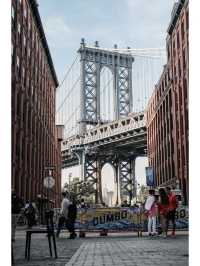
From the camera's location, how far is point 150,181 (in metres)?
29.6

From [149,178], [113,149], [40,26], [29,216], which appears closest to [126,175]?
[113,149]

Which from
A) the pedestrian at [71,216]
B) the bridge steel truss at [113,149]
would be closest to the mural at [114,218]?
the pedestrian at [71,216]

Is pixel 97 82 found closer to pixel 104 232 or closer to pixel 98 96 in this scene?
pixel 98 96

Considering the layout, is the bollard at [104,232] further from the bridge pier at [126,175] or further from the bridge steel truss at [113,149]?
the bridge pier at [126,175]

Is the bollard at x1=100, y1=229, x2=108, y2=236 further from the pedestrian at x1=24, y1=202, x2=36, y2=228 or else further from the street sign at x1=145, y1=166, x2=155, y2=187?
the street sign at x1=145, y1=166, x2=155, y2=187

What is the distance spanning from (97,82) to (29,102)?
62.8m

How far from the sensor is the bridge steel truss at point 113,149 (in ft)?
262

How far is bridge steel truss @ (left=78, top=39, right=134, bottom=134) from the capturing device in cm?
9762

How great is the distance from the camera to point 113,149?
9212 centimetres

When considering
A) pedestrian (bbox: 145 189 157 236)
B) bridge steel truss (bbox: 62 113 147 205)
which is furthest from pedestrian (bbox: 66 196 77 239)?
bridge steel truss (bbox: 62 113 147 205)
